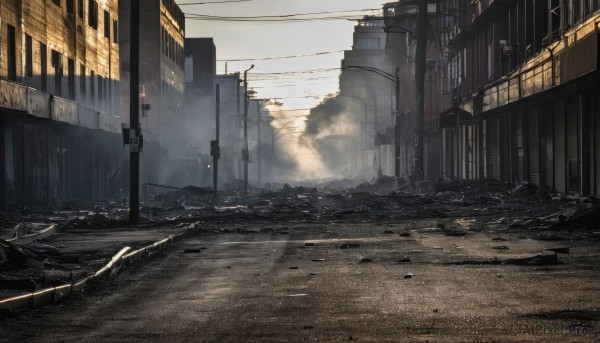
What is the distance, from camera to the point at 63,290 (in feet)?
41.1

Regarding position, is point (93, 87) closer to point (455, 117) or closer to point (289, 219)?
point (455, 117)

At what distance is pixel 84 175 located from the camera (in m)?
51.2

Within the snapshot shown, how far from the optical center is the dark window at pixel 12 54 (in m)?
36.3

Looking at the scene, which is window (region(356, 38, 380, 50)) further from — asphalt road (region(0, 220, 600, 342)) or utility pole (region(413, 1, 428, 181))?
asphalt road (region(0, 220, 600, 342))

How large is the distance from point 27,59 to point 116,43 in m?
20.9

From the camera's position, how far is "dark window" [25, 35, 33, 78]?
39.1 metres

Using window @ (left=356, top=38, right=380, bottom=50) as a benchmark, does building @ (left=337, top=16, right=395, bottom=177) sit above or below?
below

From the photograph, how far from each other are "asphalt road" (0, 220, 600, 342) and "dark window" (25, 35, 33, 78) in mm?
20787

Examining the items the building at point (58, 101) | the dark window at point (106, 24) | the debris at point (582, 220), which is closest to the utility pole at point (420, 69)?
the building at point (58, 101)

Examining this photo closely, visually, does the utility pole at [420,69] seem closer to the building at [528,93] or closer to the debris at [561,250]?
the building at [528,93]

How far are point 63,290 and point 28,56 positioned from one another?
92.4 ft

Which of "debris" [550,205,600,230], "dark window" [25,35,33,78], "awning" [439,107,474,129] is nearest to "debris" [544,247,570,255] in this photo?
"debris" [550,205,600,230]

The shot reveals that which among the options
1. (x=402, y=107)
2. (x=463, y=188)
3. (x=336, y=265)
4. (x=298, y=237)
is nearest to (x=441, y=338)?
(x=336, y=265)

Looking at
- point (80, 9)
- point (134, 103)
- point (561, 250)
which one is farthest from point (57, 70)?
point (561, 250)
